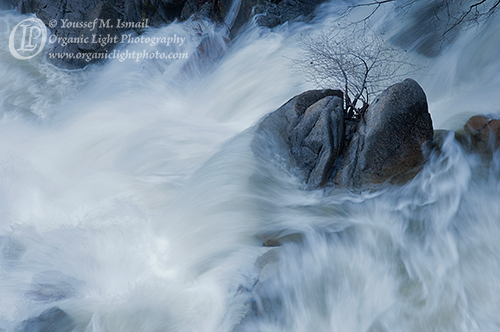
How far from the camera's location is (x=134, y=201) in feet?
17.3

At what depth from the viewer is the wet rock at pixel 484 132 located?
183 inches

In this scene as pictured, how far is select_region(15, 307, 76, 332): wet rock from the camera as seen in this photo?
11.6 ft

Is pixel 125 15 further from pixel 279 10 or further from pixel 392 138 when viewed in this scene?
pixel 392 138

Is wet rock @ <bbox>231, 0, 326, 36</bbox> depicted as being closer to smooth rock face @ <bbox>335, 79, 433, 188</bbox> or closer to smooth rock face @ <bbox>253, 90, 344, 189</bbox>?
smooth rock face @ <bbox>253, 90, 344, 189</bbox>

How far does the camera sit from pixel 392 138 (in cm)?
448

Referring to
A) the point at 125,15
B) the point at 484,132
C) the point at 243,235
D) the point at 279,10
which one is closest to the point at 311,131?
the point at 243,235

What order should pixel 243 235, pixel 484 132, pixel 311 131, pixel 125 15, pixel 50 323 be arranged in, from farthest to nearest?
pixel 125 15
pixel 311 131
pixel 484 132
pixel 243 235
pixel 50 323

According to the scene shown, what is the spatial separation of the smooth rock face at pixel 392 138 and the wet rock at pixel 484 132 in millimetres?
657

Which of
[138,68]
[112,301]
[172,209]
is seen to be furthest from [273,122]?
[138,68]

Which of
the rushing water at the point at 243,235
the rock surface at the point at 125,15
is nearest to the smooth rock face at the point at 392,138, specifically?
the rushing water at the point at 243,235

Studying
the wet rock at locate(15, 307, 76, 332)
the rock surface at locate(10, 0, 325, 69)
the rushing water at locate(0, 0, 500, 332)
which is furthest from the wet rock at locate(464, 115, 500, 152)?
the rock surface at locate(10, 0, 325, 69)

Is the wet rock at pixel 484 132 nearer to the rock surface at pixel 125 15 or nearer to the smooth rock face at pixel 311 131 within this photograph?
the smooth rock face at pixel 311 131

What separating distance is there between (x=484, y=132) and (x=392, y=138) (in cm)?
129

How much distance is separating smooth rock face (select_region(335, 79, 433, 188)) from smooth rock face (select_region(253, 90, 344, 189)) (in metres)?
0.29
